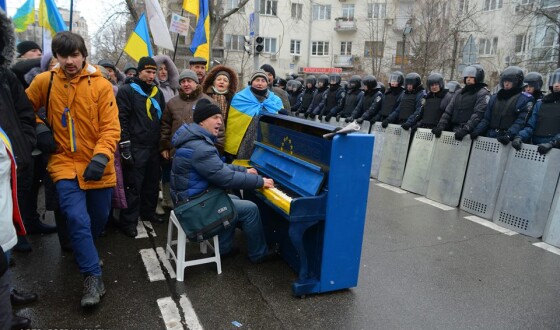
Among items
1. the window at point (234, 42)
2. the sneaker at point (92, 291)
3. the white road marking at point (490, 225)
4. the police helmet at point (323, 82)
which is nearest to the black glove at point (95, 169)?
the sneaker at point (92, 291)

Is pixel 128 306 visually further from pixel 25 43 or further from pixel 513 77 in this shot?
pixel 513 77

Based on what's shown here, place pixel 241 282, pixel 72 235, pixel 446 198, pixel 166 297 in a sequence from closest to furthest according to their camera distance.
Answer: pixel 72 235 < pixel 166 297 < pixel 241 282 < pixel 446 198

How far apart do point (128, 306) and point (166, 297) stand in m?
0.32

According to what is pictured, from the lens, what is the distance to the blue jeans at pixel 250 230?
3988 millimetres

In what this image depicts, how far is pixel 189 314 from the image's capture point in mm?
3264

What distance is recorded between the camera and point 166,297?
11.6ft

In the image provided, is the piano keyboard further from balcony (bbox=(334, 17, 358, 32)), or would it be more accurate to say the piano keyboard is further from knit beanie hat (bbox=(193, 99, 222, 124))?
balcony (bbox=(334, 17, 358, 32))

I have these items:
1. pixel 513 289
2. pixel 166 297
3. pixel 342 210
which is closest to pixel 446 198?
pixel 513 289

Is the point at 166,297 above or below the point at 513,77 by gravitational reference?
below

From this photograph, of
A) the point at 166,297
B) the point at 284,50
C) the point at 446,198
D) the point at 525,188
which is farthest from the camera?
the point at 284,50

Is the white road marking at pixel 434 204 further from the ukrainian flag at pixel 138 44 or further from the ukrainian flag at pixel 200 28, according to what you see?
the ukrainian flag at pixel 138 44

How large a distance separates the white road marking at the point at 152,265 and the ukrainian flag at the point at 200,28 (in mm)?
4931

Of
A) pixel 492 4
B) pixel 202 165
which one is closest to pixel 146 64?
pixel 202 165

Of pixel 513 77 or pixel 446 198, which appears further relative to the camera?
pixel 446 198
